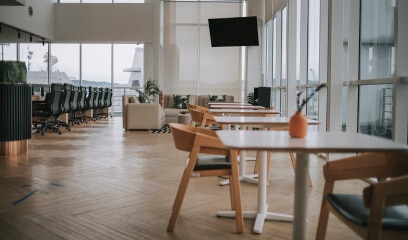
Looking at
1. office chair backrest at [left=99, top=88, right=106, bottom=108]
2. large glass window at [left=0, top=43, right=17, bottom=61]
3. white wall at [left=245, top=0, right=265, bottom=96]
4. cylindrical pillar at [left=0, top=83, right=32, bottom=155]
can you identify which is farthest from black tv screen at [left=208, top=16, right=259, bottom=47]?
large glass window at [left=0, top=43, right=17, bottom=61]

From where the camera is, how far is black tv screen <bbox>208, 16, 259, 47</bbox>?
9.41 metres

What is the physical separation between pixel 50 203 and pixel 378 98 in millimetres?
3345

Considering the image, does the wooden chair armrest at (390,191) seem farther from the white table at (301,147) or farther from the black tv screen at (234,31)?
the black tv screen at (234,31)

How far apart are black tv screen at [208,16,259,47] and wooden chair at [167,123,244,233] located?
6934mm

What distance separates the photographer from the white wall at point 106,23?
556 inches

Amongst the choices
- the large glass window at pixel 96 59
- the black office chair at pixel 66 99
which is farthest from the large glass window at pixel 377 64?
the large glass window at pixel 96 59

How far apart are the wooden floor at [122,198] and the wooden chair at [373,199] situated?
0.85 meters

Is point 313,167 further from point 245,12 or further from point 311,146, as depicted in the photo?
point 245,12

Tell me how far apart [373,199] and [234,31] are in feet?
28.1

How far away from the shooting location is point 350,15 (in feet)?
15.8

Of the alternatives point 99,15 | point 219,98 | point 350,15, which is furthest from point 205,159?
point 99,15

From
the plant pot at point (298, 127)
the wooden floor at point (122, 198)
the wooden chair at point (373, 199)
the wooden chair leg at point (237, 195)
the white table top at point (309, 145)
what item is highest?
the plant pot at point (298, 127)

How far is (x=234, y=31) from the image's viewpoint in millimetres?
9695

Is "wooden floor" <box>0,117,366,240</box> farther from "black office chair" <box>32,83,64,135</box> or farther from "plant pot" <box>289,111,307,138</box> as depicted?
"black office chair" <box>32,83,64,135</box>
